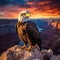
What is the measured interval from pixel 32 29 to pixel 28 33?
57 millimetres

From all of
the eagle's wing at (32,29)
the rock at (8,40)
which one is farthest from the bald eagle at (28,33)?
the rock at (8,40)

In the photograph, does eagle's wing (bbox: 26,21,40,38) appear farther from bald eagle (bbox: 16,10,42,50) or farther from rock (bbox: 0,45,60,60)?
rock (bbox: 0,45,60,60)

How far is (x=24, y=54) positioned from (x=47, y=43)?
366mm

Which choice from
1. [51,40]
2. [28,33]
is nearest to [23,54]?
[28,33]

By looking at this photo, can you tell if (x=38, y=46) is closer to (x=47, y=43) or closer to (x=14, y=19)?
(x=47, y=43)

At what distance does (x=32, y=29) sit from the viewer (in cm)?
193

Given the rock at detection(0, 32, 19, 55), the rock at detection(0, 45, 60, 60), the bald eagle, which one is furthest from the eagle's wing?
the rock at detection(0, 32, 19, 55)

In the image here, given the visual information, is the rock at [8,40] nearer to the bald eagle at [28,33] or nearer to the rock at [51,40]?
the bald eagle at [28,33]

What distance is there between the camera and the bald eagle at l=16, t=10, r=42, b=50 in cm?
190

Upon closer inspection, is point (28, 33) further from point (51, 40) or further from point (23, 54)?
point (51, 40)

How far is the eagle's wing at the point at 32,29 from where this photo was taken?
1908 mm

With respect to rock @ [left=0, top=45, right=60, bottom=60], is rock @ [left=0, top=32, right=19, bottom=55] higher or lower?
higher

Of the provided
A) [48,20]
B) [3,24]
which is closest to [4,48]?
[3,24]

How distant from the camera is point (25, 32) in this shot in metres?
1.90
